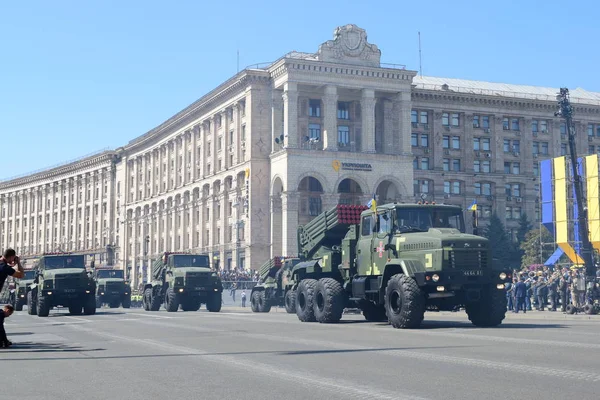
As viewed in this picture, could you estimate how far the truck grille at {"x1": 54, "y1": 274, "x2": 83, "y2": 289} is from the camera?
35.8 metres

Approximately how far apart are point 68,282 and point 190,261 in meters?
7.68

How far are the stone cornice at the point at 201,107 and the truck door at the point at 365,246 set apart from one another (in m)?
60.1

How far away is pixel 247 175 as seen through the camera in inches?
3255

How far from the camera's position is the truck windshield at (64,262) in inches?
1463

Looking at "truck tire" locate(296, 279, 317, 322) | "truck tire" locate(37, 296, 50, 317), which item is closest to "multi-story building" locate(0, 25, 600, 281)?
"truck tire" locate(37, 296, 50, 317)

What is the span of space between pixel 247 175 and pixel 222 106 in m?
11.3

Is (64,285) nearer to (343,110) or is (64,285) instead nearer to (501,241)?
(343,110)

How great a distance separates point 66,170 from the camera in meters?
141

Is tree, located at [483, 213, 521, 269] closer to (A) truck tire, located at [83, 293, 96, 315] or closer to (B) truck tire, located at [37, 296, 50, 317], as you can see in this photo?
(A) truck tire, located at [83, 293, 96, 315]

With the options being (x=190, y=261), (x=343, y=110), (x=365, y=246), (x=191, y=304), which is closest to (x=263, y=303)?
(x=191, y=304)

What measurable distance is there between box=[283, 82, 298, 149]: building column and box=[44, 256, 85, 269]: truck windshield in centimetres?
4248

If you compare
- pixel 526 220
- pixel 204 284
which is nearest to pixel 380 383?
pixel 204 284

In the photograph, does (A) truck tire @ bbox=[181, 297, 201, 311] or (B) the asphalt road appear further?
(A) truck tire @ bbox=[181, 297, 201, 311]

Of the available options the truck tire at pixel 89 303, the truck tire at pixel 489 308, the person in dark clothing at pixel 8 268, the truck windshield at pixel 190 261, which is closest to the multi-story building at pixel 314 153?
the truck windshield at pixel 190 261
